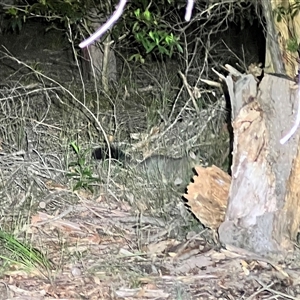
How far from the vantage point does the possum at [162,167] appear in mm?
4496

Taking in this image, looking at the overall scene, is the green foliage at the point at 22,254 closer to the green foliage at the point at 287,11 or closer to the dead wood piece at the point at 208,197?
the dead wood piece at the point at 208,197

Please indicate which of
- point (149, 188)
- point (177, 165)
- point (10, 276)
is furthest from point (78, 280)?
point (177, 165)

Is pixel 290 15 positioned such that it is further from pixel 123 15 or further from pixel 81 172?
pixel 123 15

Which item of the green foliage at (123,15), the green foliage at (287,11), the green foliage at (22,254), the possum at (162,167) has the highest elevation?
the green foliage at (287,11)

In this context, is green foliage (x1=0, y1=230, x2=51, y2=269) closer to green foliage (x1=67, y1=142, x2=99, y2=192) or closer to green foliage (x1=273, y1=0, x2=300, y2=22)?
green foliage (x1=67, y1=142, x2=99, y2=192)

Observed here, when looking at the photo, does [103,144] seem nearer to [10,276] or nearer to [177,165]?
[177,165]

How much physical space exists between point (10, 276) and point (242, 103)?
142 cm

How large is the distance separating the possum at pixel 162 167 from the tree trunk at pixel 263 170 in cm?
84

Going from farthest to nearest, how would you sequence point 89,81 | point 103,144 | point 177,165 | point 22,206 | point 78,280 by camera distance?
point 89,81 → point 103,144 → point 177,165 → point 22,206 → point 78,280

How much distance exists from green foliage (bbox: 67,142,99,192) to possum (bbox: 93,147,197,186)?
14 cm

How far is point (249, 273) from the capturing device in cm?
347

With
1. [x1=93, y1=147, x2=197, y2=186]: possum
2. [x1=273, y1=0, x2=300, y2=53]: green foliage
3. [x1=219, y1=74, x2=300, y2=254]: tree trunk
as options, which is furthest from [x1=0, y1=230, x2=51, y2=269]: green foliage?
[x1=273, y1=0, x2=300, y2=53]: green foliage

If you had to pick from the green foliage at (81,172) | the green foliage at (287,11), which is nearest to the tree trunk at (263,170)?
the green foliage at (287,11)

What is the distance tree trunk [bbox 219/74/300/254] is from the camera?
140 inches
